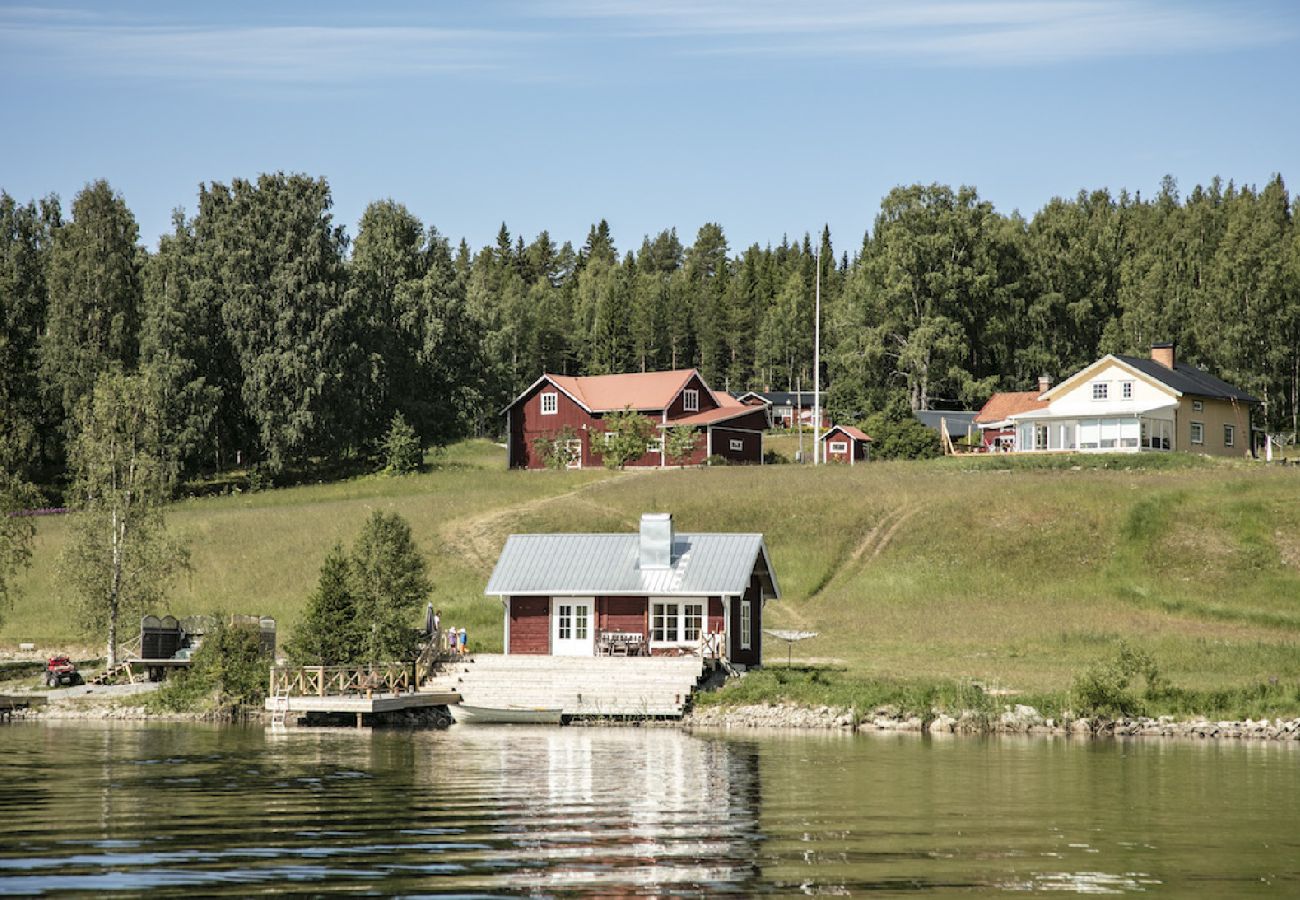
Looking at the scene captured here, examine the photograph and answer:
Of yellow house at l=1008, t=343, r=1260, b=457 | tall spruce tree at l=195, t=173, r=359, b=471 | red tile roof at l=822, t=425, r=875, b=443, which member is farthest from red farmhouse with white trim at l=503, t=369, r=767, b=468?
yellow house at l=1008, t=343, r=1260, b=457

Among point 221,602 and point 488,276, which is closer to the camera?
point 221,602

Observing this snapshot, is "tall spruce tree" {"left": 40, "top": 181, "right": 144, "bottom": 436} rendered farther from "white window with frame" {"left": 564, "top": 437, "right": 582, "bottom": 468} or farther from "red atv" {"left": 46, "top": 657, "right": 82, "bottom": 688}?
"red atv" {"left": 46, "top": 657, "right": 82, "bottom": 688}

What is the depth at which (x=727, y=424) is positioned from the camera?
99.5 meters

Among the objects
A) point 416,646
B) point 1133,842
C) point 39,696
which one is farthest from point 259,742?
point 1133,842

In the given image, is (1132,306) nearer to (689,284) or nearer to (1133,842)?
(689,284)

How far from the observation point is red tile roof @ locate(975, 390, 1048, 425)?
105 metres

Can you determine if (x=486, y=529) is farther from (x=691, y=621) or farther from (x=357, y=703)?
(x=357, y=703)

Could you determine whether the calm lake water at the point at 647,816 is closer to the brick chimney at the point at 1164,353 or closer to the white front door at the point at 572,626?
the white front door at the point at 572,626

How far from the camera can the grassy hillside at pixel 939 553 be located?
180 feet

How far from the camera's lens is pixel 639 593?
166 ft

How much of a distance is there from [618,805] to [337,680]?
68.8ft

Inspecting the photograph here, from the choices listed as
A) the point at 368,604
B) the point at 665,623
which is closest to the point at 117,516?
the point at 368,604

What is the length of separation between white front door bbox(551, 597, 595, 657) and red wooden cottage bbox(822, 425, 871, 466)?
56.5 metres

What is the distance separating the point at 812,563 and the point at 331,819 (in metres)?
44.5
